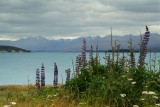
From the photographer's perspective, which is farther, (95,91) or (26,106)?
(95,91)

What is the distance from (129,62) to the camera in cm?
1641

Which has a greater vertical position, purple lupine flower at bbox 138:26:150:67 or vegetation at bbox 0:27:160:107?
purple lupine flower at bbox 138:26:150:67

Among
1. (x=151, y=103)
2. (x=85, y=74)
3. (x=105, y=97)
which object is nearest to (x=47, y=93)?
(x=85, y=74)

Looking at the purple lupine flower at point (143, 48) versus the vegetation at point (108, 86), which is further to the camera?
the purple lupine flower at point (143, 48)

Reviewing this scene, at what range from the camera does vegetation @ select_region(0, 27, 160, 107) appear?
14.7 meters

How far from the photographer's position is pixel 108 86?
15.1m

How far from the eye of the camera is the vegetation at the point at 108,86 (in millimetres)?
14703

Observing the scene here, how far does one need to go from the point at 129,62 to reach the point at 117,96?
1909mm

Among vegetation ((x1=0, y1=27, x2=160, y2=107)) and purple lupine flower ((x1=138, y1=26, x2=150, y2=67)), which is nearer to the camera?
vegetation ((x1=0, y1=27, x2=160, y2=107))

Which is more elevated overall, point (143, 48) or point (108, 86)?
point (143, 48)

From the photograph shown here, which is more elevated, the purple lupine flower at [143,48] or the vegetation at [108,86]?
the purple lupine flower at [143,48]

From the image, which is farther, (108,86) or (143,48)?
(143,48)

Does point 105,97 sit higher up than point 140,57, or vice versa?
point 140,57

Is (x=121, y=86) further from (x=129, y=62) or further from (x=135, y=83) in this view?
(x=129, y=62)
